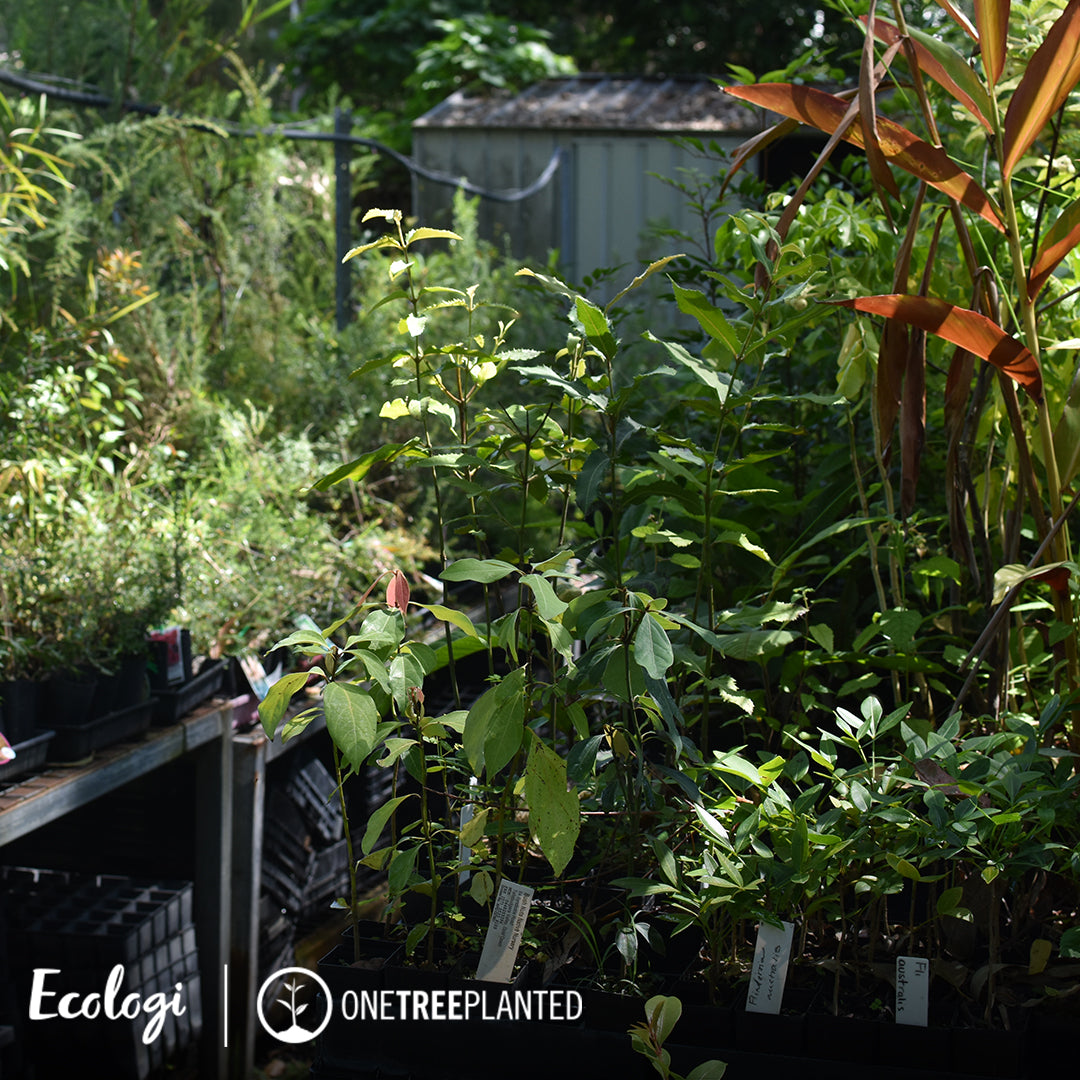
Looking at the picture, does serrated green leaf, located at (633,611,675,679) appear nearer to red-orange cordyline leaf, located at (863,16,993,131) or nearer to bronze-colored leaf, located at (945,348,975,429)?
bronze-colored leaf, located at (945,348,975,429)

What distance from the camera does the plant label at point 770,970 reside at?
0.79 meters

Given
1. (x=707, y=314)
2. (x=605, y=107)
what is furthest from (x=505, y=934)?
(x=605, y=107)

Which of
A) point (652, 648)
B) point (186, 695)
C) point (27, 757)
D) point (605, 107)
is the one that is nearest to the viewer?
point (652, 648)

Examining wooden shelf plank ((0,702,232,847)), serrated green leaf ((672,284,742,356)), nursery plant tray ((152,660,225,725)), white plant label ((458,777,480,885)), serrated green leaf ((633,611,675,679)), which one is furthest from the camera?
nursery plant tray ((152,660,225,725))

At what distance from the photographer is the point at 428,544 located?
289 centimetres

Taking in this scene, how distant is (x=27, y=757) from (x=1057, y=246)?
5.02 ft

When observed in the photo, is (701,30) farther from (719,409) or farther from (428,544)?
(719,409)

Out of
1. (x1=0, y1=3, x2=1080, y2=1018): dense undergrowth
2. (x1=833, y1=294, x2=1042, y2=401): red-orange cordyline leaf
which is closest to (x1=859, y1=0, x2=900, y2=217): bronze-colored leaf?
(x1=0, y1=3, x2=1080, y2=1018): dense undergrowth

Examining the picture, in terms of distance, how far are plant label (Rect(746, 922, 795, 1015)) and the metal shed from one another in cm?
491

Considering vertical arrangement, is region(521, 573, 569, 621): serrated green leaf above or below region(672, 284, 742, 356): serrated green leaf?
below

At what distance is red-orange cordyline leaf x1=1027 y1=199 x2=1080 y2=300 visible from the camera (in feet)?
2.89

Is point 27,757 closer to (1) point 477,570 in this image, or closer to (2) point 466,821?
(2) point 466,821

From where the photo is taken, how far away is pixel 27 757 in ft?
5.44

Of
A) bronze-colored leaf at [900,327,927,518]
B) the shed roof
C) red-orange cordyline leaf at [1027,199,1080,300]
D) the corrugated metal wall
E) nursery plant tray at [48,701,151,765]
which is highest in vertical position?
the shed roof
